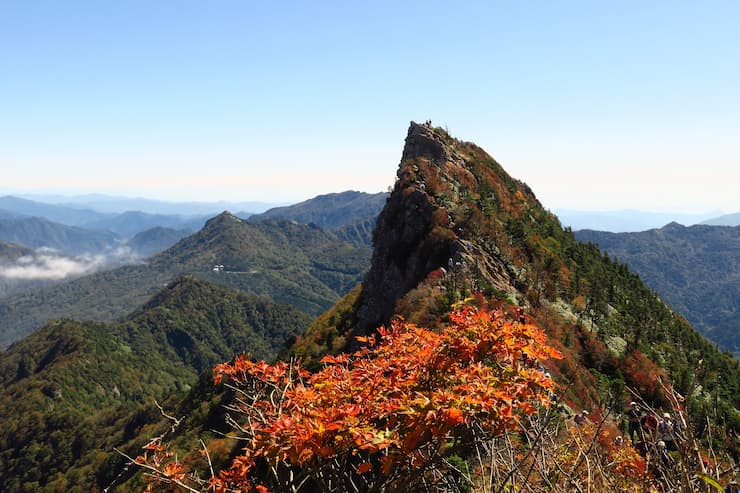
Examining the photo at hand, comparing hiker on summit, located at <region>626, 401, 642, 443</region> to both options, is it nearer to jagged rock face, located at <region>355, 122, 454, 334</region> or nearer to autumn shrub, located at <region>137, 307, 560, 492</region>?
autumn shrub, located at <region>137, 307, 560, 492</region>

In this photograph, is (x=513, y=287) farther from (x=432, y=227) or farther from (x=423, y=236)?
(x=423, y=236)

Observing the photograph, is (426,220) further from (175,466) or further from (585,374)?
(175,466)

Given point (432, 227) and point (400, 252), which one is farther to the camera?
point (400, 252)

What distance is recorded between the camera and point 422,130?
4762cm

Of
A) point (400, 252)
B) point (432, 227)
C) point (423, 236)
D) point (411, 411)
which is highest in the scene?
point (432, 227)

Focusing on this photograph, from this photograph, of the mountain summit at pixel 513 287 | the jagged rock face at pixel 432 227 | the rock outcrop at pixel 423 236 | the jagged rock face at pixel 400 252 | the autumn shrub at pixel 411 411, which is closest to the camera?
the autumn shrub at pixel 411 411

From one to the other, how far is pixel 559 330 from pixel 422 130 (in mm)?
30418

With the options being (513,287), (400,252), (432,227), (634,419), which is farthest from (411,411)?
(400,252)

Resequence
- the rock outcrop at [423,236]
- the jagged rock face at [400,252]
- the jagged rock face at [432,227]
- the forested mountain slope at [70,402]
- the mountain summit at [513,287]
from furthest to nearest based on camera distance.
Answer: the forested mountain slope at [70,402] < the jagged rock face at [400,252] < the jagged rock face at [432,227] < the rock outcrop at [423,236] < the mountain summit at [513,287]

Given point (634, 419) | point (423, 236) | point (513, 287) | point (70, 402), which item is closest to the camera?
point (634, 419)

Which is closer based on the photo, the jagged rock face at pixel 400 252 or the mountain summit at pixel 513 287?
the mountain summit at pixel 513 287

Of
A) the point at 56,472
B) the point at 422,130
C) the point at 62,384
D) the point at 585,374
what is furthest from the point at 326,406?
the point at 62,384

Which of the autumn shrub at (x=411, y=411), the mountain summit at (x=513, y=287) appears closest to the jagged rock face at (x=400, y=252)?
the mountain summit at (x=513, y=287)

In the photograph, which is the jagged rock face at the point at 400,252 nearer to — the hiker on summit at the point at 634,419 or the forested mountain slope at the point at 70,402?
the hiker on summit at the point at 634,419
